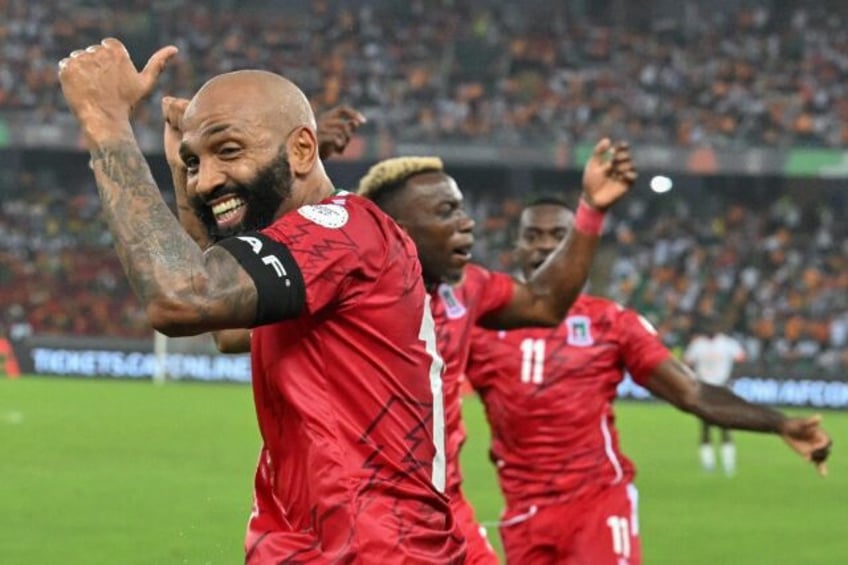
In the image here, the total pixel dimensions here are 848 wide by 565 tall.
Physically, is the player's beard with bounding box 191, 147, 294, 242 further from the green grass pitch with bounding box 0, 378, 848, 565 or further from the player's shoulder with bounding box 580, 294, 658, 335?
the green grass pitch with bounding box 0, 378, 848, 565

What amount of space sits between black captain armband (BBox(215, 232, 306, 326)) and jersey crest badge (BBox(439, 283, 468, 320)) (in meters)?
3.17

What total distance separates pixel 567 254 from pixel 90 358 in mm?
28027

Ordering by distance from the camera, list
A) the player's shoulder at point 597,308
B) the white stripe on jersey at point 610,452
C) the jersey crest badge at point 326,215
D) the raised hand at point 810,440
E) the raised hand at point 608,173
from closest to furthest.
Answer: the jersey crest badge at point 326,215, the raised hand at point 608,173, the raised hand at point 810,440, the white stripe on jersey at point 610,452, the player's shoulder at point 597,308

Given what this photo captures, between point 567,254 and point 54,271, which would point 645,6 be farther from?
point 567,254

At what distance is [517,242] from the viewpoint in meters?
8.42

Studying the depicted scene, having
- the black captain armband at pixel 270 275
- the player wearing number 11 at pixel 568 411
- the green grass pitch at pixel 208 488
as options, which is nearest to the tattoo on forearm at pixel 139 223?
the black captain armband at pixel 270 275

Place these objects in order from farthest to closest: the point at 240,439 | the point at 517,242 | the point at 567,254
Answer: the point at 240,439 < the point at 517,242 < the point at 567,254

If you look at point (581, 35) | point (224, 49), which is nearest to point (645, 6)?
point (581, 35)

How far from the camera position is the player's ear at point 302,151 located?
3719mm

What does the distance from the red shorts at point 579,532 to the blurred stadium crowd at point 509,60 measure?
32.8m

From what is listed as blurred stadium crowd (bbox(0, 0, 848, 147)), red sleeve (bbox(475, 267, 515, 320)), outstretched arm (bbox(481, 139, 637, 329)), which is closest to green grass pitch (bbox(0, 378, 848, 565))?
red sleeve (bbox(475, 267, 515, 320))

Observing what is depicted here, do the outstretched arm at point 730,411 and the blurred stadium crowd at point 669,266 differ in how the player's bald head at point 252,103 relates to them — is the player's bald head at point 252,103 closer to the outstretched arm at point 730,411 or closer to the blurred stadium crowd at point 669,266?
the outstretched arm at point 730,411

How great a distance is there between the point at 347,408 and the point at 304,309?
10.9 inches

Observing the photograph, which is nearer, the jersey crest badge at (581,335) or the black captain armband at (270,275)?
the black captain armband at (270,275)
